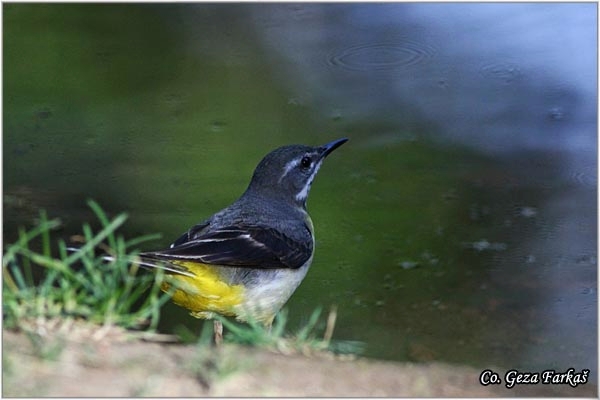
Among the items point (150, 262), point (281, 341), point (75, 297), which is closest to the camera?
point (75, 297)

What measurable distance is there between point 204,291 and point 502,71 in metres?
8.88

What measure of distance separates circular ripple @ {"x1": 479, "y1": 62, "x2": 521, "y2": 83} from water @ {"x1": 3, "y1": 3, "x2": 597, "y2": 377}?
0.03m

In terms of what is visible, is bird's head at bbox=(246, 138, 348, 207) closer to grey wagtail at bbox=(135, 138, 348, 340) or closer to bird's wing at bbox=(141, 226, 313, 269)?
grey wagtail at bbox=(135, 138, 348, 340)

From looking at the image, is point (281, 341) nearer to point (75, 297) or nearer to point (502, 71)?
point (75, 297)

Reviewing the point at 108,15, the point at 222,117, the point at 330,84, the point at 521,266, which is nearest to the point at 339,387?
the point at 521,266

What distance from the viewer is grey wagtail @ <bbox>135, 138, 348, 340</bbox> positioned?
24.3 ft

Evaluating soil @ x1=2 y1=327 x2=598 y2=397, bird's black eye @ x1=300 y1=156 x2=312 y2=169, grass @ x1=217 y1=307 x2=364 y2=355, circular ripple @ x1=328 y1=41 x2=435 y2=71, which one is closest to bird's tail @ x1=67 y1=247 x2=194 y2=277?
soil @ x1=2 y1=327 x2=598 y2=397

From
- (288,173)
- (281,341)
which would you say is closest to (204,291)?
(281,341)

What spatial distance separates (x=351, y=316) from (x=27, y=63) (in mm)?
7934

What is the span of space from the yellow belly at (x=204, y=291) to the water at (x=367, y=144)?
1.47m

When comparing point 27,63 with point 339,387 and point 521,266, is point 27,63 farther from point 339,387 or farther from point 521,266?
point 339,387

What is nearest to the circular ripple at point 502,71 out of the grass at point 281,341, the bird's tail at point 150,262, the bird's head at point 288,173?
the bird's head at point 288,173

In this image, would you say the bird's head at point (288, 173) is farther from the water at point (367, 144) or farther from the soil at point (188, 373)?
the soil at point (188, 373)

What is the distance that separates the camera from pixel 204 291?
746 centimetres
